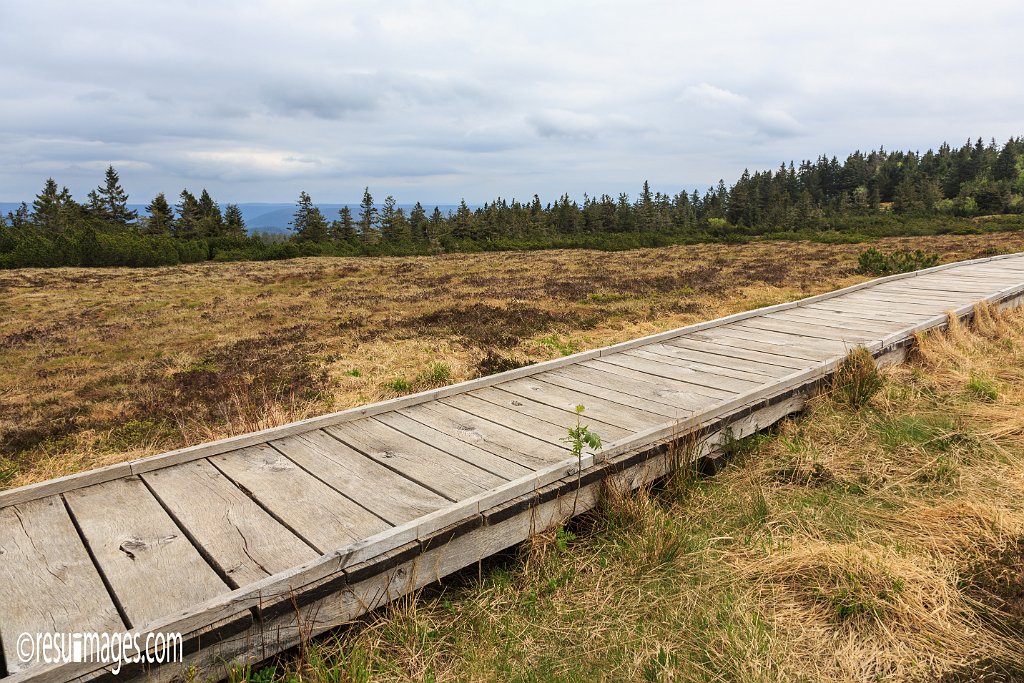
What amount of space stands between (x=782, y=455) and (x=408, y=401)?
10.8ft

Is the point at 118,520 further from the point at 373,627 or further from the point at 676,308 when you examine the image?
the point at 676,308

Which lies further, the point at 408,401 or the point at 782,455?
the point at 408,401

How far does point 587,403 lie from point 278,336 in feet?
34.0

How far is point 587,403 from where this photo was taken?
16.9ft

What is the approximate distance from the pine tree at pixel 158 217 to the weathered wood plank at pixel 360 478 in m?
68.6

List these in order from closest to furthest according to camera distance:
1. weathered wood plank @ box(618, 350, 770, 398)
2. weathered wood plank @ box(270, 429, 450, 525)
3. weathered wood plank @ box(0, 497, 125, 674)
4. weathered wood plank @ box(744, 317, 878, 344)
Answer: weathered wood plank @ box(0, 497, 125, 674) < weathered wood plank @ box(270, 429, 450, 525) < weathered wood plank @ box(618, 350, 770, 398) < weathered wood plank @ box(744, 317, 878, 344)

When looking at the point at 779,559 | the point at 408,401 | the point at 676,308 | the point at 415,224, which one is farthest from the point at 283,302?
the point at 415,224

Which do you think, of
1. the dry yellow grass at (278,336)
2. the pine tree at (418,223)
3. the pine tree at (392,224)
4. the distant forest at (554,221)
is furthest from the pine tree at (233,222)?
the dry yellow grass at (278,336)

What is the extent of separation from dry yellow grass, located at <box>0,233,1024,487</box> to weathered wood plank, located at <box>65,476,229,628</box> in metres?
1.72

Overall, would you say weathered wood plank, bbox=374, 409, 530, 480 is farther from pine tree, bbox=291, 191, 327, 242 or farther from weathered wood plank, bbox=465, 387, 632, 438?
pine tree, bbox=291, 191, 327, 242

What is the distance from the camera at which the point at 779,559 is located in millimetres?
3252

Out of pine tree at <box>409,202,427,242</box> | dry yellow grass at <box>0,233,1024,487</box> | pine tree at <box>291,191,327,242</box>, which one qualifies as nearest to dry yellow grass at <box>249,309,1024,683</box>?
dry yellow grass at <box>0,233,1024,487</box>

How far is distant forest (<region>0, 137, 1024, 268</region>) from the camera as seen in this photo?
154ft

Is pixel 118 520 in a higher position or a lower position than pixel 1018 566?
higher
